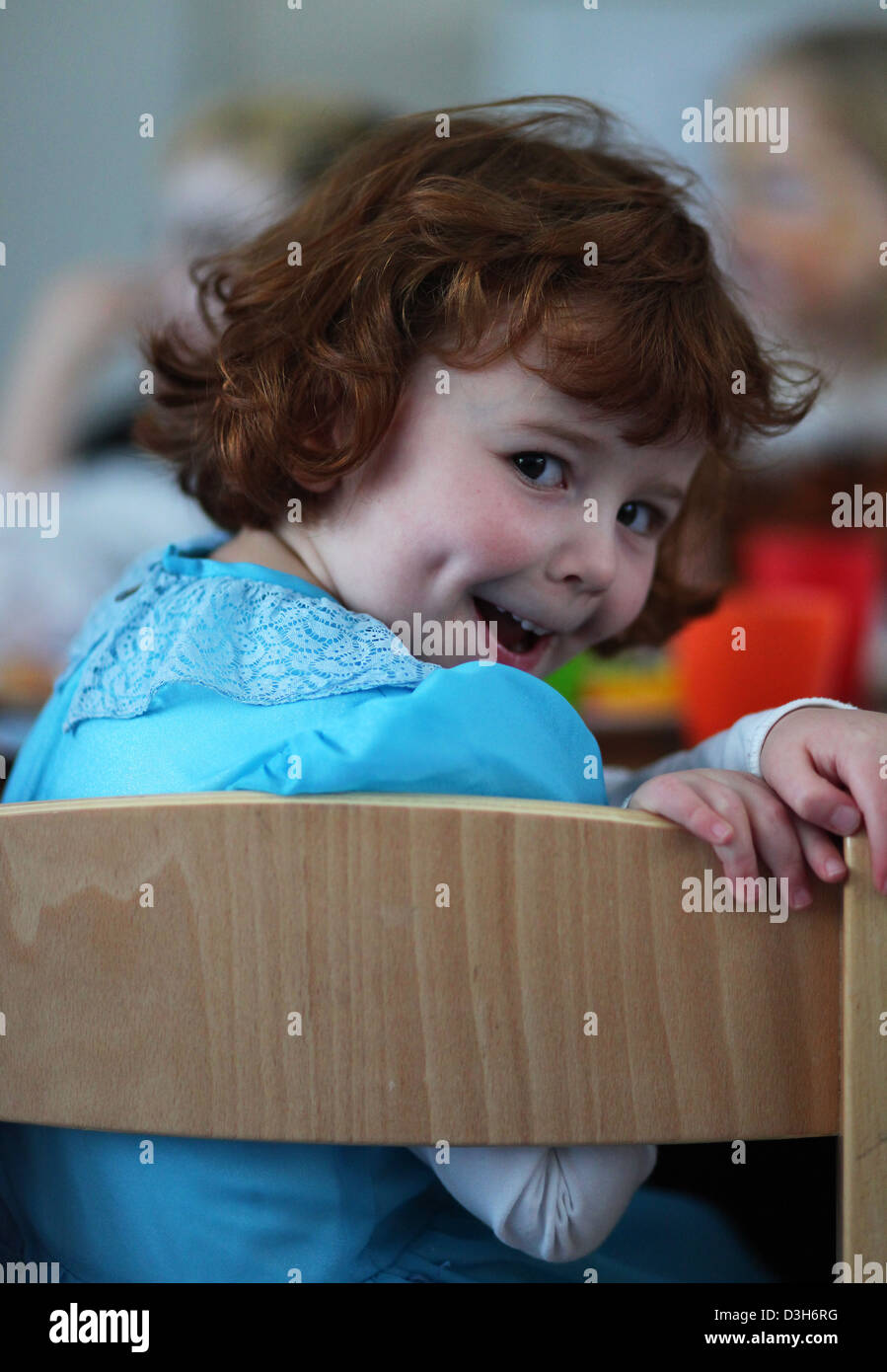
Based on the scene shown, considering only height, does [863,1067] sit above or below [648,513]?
below

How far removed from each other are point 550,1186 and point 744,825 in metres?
0.19

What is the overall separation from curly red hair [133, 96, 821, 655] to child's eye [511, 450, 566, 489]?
44mm

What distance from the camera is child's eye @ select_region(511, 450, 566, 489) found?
2.41ft

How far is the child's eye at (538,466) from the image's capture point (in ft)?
2.41

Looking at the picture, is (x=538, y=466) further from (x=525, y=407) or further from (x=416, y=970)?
(x=416, y=970)

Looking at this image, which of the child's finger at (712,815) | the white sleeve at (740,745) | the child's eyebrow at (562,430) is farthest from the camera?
the child's eyebrow at (562,430)

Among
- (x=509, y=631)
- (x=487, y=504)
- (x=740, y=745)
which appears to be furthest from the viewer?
(x=509, y=631)

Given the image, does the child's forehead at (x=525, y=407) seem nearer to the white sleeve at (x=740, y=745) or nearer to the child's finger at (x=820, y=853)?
the white sleeve at (x=740, y=745)

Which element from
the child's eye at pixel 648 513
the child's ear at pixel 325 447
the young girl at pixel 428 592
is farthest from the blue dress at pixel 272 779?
the child's eye at pixel 648 513

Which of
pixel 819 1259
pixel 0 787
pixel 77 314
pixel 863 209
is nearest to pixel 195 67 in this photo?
pixel 77 314

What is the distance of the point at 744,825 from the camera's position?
0.46 m

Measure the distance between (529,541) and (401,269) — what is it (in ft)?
0.62

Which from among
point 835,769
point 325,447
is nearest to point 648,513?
point 325,447
